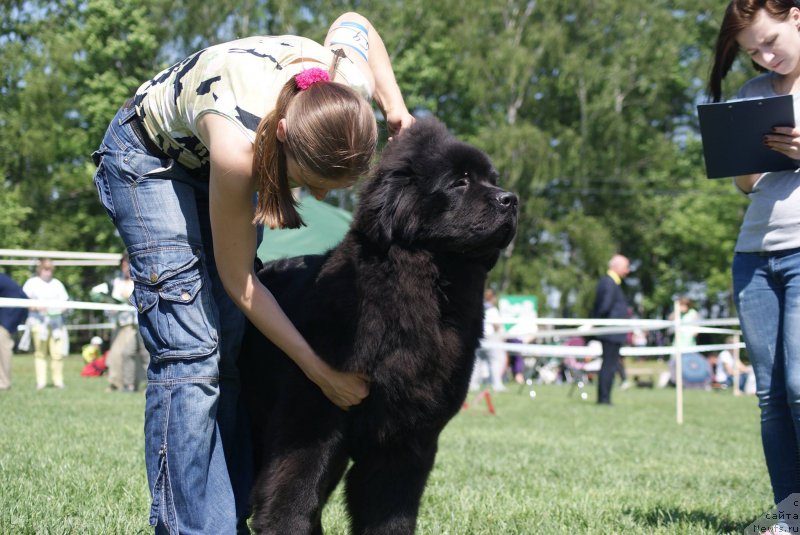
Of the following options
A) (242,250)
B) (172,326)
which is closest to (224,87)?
(242,250)

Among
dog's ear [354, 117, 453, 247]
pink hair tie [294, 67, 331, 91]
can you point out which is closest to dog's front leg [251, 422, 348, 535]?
dog's ear [354, 117, 453, 247]

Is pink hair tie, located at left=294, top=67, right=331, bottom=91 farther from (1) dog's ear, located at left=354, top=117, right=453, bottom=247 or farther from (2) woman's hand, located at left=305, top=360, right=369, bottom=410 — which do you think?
(2) woman's hand, located at left=305, top=360, right=369, bottom=410

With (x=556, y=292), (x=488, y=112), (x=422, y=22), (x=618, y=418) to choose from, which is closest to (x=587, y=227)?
(x=556, y=292)

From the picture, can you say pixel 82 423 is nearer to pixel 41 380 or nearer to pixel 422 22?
pixel 41 380

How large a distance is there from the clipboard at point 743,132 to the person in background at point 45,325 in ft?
32.1

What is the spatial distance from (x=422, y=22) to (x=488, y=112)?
3.84 m

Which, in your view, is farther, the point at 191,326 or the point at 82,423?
the point at 82,423

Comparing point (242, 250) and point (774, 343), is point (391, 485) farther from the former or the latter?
point (774, 343)

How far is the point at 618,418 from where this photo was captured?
9719mm

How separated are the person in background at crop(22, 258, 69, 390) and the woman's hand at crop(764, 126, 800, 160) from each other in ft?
32.7

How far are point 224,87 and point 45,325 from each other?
9863mm

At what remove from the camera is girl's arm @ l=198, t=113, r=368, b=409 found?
2.04 metres

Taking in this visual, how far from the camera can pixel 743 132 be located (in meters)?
2.85

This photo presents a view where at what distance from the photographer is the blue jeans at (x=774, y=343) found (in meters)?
2.88
